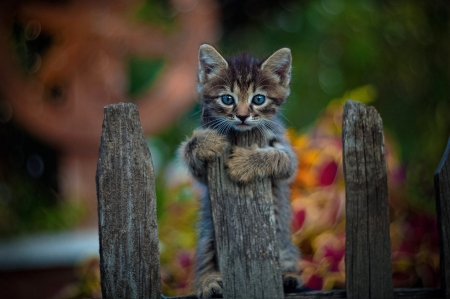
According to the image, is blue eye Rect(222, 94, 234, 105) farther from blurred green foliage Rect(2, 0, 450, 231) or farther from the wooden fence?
blurred green foliage Rect(2, 0, 450, 231)

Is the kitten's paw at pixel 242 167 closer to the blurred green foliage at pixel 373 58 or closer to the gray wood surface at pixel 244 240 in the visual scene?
the gray wood surface at pixel 244 240

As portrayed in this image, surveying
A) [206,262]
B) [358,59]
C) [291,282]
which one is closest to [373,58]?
[358,59]

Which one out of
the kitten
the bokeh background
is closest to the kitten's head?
the kitten

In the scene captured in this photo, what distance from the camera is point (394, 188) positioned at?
12.5ft

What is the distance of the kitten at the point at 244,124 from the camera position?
2.28 m

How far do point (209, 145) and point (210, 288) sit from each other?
1.94 feet

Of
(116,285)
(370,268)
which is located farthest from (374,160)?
(116,285)

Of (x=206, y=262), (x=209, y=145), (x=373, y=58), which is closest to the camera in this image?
(x=209, y=145)

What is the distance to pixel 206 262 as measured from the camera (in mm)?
2363

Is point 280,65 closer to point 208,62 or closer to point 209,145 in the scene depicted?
point 208,62

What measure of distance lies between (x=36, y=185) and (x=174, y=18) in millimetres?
2631

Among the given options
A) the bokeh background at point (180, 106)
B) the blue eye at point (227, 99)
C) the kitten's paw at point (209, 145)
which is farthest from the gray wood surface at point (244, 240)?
the bokeh background at point (180, 106)

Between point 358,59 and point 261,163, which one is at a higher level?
point 358,59

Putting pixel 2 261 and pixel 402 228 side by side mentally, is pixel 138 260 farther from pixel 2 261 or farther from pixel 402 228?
pixel 2 261
